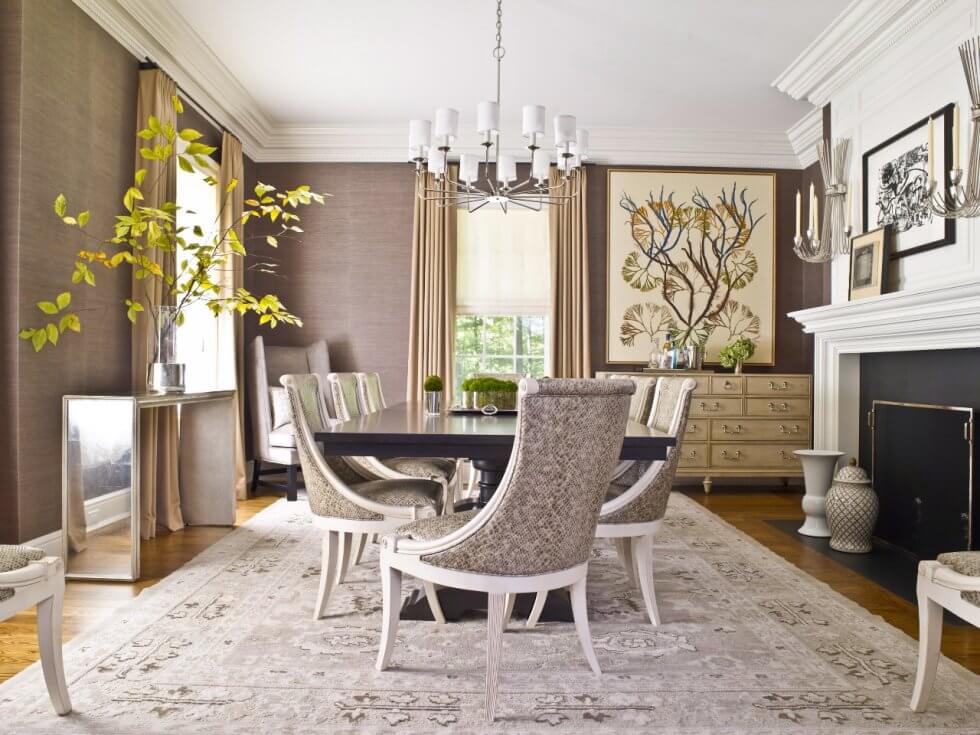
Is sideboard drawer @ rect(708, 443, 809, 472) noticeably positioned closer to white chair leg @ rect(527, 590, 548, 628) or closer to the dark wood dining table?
the dark wood dining table

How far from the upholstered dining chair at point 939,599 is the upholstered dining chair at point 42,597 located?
89.5 inches

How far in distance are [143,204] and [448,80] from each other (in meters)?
2.17

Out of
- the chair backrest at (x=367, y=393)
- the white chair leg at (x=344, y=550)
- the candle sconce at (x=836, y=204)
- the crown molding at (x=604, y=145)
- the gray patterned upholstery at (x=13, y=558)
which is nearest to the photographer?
the gray patterned upholstery at (x=13, y=558)

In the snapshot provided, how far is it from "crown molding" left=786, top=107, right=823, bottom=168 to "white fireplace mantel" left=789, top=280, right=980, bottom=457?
1.84 metres

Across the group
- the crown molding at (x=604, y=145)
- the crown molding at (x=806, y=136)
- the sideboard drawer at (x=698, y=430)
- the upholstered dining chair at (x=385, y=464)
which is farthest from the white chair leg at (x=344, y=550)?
the crown molding at (x=806, y=136)

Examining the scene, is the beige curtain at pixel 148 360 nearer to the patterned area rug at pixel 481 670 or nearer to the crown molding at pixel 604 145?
the patterned area rug at pixel 481 670

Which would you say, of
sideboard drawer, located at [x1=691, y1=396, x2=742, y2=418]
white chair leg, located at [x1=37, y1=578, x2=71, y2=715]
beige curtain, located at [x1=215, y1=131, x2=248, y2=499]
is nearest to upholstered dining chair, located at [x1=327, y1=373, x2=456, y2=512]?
white chair leg, located at [x1=37, y1=578, x2=71, y2=715]

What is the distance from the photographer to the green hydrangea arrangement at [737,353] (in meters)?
6.03

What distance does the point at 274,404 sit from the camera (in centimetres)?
569

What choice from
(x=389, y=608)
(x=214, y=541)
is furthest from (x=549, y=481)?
(x=214, y=541)

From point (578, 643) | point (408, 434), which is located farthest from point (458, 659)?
point (408, 434)

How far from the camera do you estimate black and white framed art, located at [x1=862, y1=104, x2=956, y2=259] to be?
358 centimetres

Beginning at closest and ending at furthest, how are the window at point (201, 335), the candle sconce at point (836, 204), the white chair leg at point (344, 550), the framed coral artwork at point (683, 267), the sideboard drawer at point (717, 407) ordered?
the white chair leg at point (344, 550) → the candle sconce at point (836, 204) → the window at point (201, 335) → the sideboard drawer at point (717, 407) → the framed coral artwork at point (683, 267)

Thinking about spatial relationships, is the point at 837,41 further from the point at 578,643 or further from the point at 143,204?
the point at 143,204
